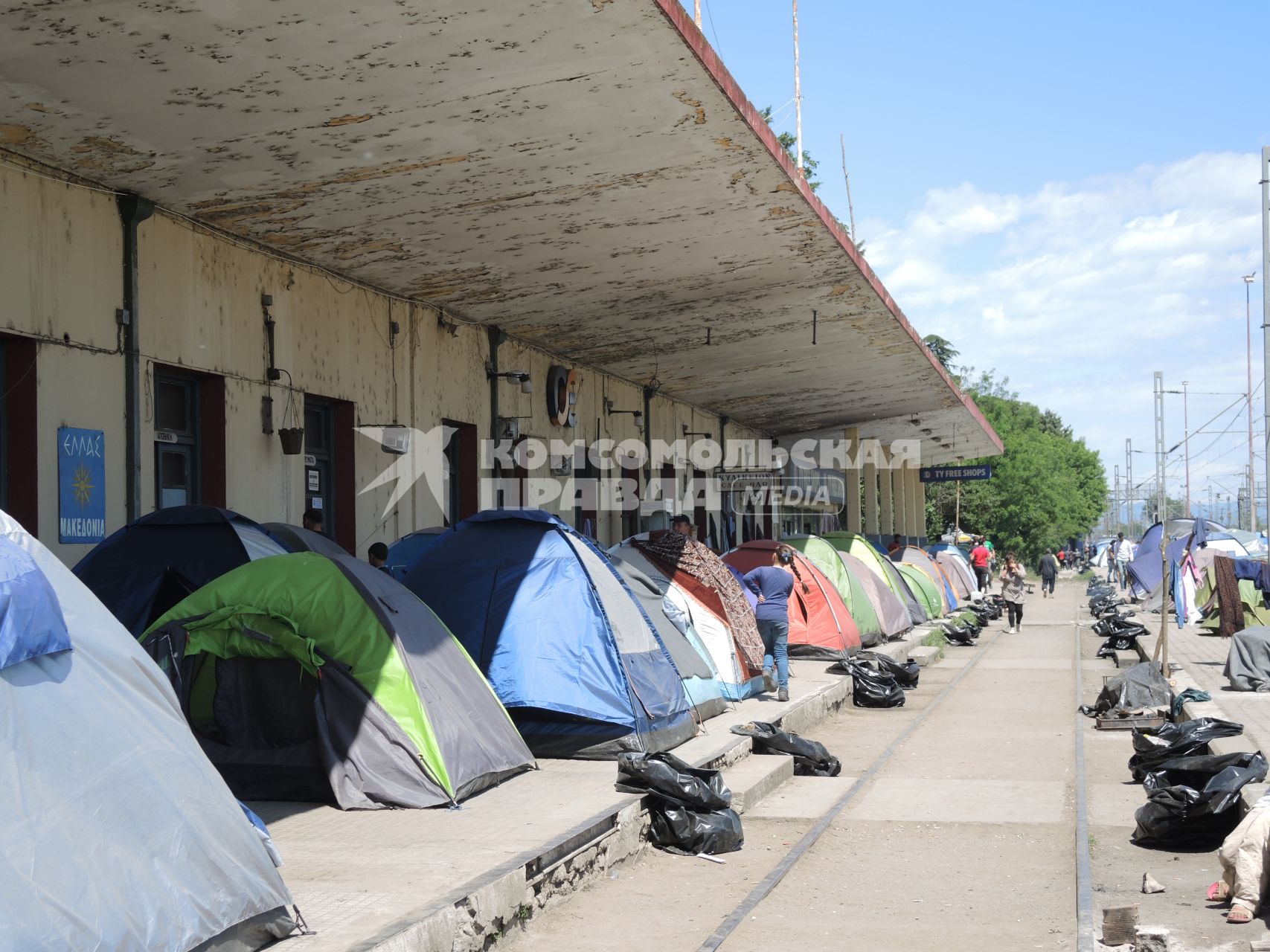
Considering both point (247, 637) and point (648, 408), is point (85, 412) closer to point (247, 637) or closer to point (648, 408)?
point (247, 637)

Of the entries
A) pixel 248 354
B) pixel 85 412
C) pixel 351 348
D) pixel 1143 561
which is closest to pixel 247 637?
pixel 85 412

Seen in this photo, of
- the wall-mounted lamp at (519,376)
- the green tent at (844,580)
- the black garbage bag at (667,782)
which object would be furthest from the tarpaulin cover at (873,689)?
the black garbage bag at (667,782)

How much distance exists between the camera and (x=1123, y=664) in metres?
21.7

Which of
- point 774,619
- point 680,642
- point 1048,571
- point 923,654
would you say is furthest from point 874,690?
point 1048,571

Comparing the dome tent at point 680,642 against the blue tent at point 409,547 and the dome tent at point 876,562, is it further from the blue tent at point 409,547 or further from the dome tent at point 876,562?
the dome tent at point 876,562

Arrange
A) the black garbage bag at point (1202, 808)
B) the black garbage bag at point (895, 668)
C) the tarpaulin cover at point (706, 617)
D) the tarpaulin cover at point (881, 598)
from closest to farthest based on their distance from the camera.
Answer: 1. the black garbage bag at point (1202, 808)
2. the tarpaulin cover at point (706, 617)
3. the black garbage bag at point (895, 668)
4. the tarpaulin cover at point (881, 598)

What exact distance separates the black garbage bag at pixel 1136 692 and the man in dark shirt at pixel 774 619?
348 centimetres

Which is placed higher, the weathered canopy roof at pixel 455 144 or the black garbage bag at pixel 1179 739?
the weathered canopy roof at pixel 455 144

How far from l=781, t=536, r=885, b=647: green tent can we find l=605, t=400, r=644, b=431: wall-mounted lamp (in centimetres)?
463

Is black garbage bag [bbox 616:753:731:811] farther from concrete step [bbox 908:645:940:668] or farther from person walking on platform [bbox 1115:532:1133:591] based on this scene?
person walking on platform [bbox 1115:532:1133:591]

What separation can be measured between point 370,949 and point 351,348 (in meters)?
10.5

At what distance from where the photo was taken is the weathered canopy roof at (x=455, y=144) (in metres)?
8.51

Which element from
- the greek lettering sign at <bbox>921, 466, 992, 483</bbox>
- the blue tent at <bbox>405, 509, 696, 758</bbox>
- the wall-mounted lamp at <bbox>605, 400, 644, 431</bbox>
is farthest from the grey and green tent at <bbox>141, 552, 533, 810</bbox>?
the greek lettering sign at <bbox>921, 466, 992, 483</bbox>

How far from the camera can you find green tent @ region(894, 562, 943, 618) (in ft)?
91.8
